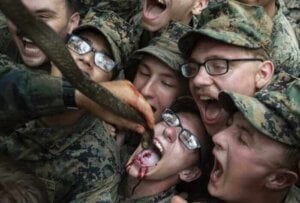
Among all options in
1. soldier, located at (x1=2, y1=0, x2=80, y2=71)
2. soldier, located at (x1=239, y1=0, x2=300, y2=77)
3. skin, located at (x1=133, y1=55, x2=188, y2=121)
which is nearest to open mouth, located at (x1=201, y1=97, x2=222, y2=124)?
skin, located at (x1=133, y1=55, x2=188, y2=121)

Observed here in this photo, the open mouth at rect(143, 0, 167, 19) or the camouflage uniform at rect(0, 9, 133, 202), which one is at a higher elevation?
the open mouth at rect(143, 0, 167, 19)

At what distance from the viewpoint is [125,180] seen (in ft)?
8.20

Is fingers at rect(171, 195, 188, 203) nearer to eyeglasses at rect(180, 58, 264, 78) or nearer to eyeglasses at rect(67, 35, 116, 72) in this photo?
eyeglasses at rect(180, 58, 264, 78)

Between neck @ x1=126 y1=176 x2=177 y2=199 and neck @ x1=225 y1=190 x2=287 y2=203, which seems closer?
neck @ x1=225 y1=190 x2=287 y2=203

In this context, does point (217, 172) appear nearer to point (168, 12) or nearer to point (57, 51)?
point (168, 12)

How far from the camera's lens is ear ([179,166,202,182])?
243cm

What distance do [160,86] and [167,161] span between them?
1.13 feet

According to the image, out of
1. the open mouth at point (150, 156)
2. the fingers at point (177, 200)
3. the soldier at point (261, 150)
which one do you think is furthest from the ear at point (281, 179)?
the open mouth at point (150, 156)

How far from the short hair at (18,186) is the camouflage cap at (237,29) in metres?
1.04

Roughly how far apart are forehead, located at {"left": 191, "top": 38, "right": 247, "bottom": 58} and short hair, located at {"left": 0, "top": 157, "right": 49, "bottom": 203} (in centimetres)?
102

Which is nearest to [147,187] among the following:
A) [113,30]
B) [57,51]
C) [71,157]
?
[71,157]

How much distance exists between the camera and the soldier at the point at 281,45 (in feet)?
8.63

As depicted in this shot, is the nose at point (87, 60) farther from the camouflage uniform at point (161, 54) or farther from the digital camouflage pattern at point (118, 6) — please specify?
the digital camouflage pattern at point (118, 6)

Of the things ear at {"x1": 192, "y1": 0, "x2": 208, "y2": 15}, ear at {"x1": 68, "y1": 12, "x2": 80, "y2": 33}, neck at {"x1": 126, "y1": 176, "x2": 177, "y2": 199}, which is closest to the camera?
neck at {"x1": 126, "y1": 176, "x2": 177, "y2": 199}
